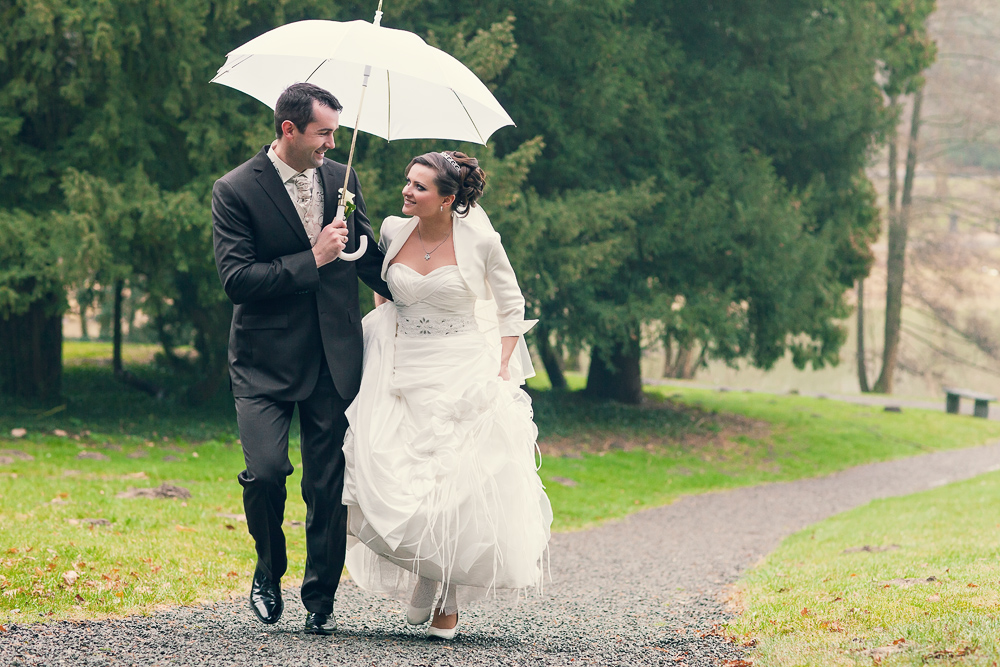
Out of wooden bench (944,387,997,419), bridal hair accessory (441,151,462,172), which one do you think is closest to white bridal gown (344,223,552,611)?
bridal hair accessory (441,151,462,172)

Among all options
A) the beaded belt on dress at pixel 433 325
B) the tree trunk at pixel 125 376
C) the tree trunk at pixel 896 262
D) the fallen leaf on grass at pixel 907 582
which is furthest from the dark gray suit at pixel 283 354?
the tree trunk at pixel 896 262

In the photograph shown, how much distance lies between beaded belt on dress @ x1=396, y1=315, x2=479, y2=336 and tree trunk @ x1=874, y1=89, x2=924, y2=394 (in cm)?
2858

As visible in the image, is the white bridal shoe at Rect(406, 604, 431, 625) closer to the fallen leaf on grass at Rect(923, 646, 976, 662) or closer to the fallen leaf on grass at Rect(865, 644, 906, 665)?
the fallen leaf on grass at Rect(865, 644, 906, 665)

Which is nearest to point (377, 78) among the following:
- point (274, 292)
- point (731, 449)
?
point (274, 292)

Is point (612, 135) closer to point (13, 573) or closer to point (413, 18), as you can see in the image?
point (413, 18)

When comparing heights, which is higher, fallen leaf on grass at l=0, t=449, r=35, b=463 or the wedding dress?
the wedding dress

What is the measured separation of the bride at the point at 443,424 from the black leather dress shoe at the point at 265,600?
0.40 m

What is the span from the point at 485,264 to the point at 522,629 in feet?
6.37

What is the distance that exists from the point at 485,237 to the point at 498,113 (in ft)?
2.16

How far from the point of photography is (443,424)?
14.2 ft

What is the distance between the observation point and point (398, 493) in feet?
13.7

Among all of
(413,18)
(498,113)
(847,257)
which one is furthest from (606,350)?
(498,113)

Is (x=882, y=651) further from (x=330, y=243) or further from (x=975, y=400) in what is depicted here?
(x=975, y=400)

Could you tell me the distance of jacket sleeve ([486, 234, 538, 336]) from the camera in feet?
14.9
